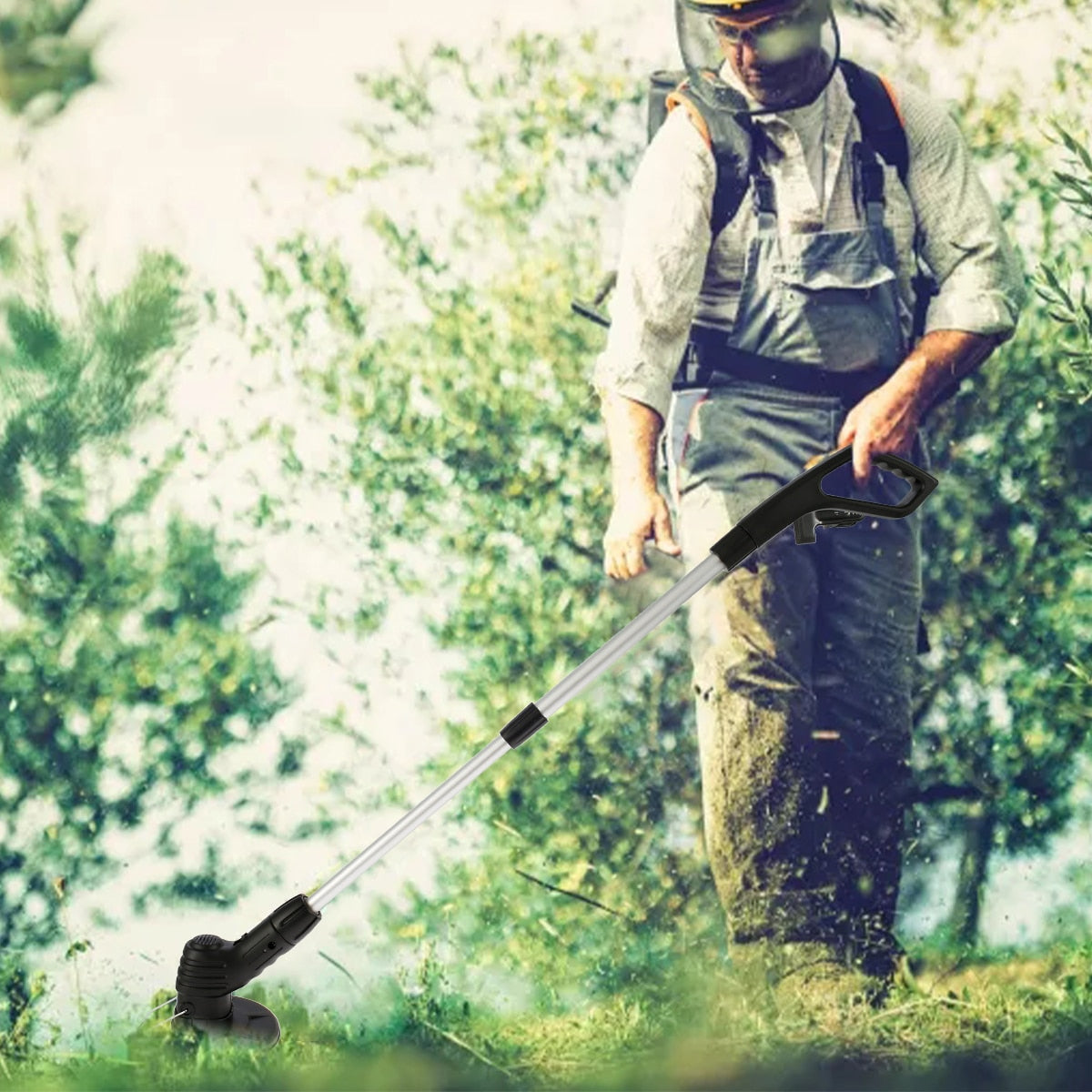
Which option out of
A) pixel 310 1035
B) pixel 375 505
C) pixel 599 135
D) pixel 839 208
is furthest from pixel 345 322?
pixel 310 1035

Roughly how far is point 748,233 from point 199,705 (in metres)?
1.10

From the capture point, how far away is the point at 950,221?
2.64 m

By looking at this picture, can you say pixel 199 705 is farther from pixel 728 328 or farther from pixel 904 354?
pixel 904 354

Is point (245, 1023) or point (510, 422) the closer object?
point (245, 1023)

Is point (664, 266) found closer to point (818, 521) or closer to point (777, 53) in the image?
point (777, 53)

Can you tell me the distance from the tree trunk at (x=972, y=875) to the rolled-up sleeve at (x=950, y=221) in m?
0.76

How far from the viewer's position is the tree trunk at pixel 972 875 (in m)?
2.61

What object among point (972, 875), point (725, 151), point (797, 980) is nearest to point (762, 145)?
point (725, 151)

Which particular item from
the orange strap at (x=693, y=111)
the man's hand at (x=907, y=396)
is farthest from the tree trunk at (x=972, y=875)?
the orange strap at (x=693, y=111)

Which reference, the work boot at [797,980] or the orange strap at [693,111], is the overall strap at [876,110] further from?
the work boot at [797,980]

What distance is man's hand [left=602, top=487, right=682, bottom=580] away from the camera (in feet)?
8.58

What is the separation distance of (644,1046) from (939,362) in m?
1.13

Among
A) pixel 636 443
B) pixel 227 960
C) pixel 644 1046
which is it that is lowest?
pixel 644 1046

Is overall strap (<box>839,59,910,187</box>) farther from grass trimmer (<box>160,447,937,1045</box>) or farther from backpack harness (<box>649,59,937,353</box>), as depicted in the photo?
grass trimmer (<box>160,447,937,1045</box>)
